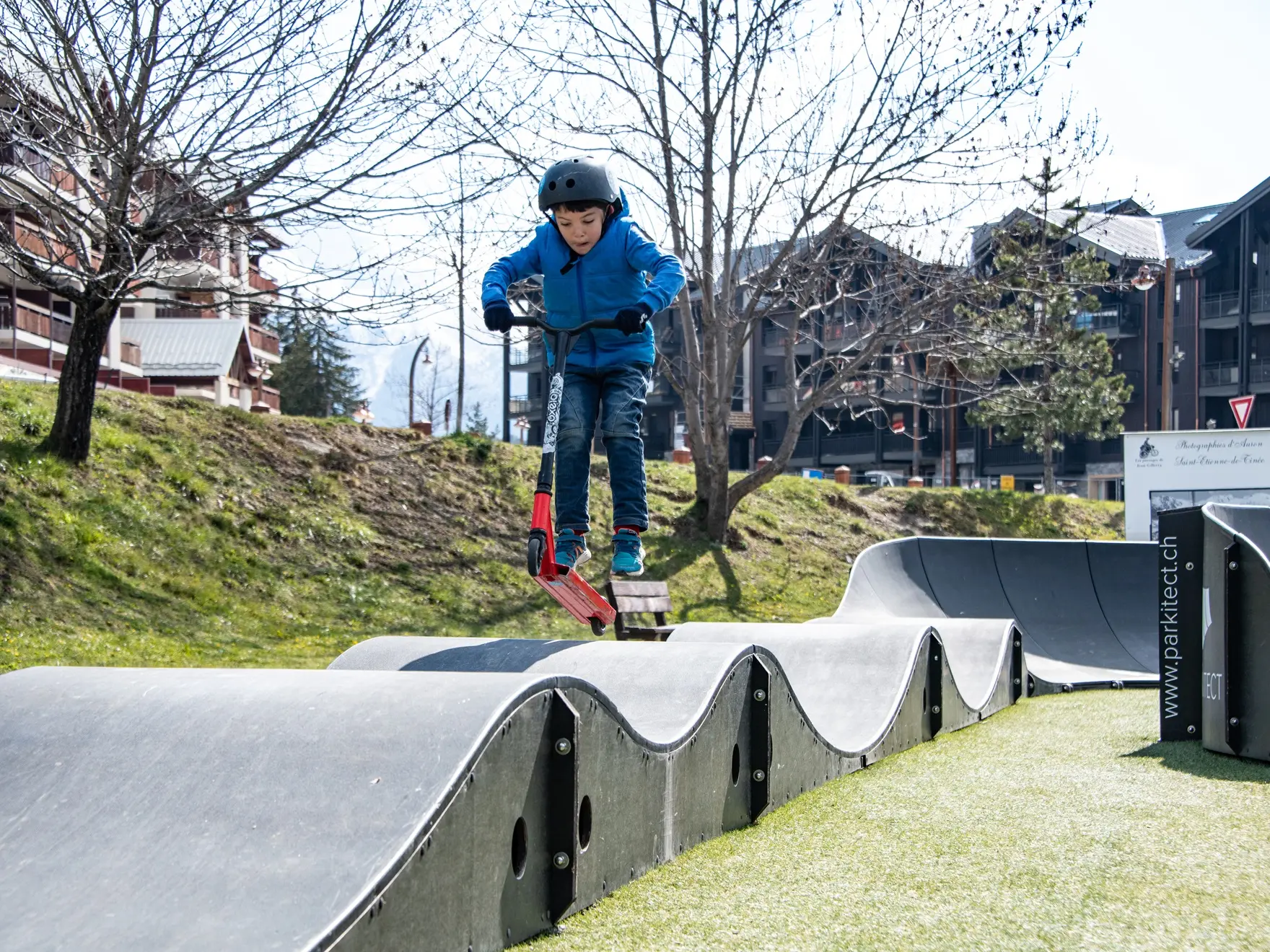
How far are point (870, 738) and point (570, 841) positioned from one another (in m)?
2.90

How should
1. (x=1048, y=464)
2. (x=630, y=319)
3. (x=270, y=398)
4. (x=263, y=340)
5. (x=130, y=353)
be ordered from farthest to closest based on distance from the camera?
(x=270, y=398)
(x=263, y=340)
(x=130, y=353)
(x=1048, y=464)
(x=630, y=319)

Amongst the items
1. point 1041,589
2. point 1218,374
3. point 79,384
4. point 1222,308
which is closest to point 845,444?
point 1218,374

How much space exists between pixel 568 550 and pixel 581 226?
1.54 meters

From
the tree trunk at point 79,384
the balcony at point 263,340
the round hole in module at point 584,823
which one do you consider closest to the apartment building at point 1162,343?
the balcony at point 263,340

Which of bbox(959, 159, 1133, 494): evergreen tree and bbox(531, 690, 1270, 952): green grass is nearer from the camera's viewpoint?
bbox(531, 690, 1270, 952): green grass

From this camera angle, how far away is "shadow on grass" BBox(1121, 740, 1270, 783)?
16.6 feet

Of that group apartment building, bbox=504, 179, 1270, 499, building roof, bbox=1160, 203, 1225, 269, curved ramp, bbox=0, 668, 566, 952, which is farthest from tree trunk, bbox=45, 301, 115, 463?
building roof, bbox=1160, 203, 1225, 269

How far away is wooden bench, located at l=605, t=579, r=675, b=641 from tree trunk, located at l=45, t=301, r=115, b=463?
7.33m

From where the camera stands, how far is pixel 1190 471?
1858cm

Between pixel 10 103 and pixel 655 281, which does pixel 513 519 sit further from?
pixel 655 281

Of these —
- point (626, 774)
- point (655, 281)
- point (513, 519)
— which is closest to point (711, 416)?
point (513, 519)

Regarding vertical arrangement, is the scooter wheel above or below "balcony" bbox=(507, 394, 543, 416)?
below

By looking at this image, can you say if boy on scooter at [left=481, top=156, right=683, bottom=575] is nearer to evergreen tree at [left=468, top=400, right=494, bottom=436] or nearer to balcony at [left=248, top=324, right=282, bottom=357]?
balcony at [left=248, top=324, right=282, bottom=357]

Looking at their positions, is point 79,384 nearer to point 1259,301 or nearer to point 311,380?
point 1259,301
